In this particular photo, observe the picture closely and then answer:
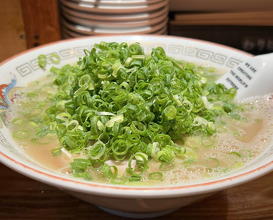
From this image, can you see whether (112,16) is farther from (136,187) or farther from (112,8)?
(136,187)

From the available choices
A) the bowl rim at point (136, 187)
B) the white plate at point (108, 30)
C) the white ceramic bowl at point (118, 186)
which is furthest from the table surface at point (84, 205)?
the white plate at point (108, 30)

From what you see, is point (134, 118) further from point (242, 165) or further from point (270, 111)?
point (270, 111)

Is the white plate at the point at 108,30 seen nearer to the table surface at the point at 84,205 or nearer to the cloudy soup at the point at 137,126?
the cloudy soup at the point at 137,126

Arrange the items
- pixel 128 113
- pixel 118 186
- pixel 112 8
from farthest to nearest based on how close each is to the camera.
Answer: pixel 112 8 → pixel 128 113 → pixel 118 186

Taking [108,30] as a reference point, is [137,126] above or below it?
above

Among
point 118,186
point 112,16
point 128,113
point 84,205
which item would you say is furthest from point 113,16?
point 118,186

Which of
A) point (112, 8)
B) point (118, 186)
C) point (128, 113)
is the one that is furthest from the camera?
point (112, 8)

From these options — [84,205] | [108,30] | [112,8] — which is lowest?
[84,205]

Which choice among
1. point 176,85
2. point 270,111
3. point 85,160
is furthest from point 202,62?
point 85,160
